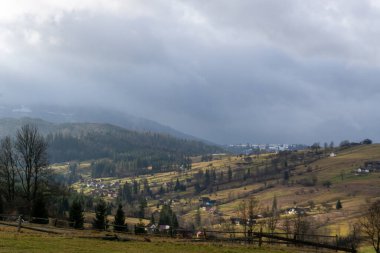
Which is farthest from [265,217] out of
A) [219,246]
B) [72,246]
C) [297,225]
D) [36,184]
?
[72,246]

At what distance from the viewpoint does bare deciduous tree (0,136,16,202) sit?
84.0 metres

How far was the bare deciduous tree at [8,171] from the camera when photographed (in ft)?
276

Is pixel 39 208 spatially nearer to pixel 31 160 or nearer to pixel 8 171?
pixel 31 160

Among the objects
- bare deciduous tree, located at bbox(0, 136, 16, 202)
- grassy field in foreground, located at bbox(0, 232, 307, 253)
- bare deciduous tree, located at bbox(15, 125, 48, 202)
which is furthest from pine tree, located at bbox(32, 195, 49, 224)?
grassy field in foreground, located at bbox(0, 232, 307, 253)

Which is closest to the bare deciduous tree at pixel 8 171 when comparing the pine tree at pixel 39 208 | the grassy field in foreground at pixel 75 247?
the pine tree at pixel 39 208

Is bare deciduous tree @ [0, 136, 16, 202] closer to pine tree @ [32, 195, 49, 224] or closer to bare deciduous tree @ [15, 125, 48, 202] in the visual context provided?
bare deciduous tree @ [15, 125, 48, 202]

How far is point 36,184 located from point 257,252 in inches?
1995

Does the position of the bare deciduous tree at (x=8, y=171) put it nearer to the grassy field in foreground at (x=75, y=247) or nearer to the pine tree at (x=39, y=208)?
the pine tree at (x=39, y=208)

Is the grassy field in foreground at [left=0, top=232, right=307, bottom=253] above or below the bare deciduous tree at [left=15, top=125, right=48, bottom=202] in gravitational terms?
below

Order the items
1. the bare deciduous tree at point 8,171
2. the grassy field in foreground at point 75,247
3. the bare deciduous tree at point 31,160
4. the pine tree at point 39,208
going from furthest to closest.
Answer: the bare deciduous tree at point 8,171, the bare deciduous tree at point 31,160, the pine tree at point 39,208, the grassy field in foreground at point 75,247

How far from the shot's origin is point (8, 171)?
84.2 metres

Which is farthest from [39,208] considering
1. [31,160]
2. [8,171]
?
[8,171]

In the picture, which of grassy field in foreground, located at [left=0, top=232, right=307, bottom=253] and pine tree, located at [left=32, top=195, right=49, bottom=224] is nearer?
grassy field in foreground, located at [left=0, top=232, right=307, bottom=253]

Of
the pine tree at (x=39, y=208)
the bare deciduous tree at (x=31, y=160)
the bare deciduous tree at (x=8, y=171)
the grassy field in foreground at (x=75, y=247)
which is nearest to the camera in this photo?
the grassy field in foreground at (x=75, y=247)
